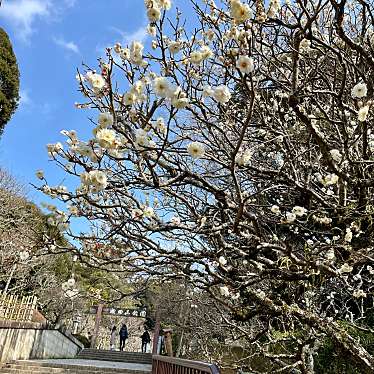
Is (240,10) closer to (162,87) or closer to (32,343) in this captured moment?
(162,87)

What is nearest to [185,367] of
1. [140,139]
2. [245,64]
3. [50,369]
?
[140,139]

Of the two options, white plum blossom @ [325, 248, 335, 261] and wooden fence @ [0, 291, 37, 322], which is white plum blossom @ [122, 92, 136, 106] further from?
wooden fence @ [0, 291, 37, 322]

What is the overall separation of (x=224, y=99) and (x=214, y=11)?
72.0 inches

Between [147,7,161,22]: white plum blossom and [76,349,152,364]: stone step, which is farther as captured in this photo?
[76,349,152,364]: stone step

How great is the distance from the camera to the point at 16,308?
936 centimetres

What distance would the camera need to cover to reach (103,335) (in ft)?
81.3

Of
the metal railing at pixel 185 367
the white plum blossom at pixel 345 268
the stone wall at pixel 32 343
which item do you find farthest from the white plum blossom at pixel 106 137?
the stone wall at pixel 32 343

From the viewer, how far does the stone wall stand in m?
8.77

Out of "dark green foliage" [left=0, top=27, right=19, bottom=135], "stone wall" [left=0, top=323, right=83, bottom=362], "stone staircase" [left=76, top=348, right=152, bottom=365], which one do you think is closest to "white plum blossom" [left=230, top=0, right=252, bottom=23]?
"stone wall" [left=0, top=323, right=83, bottom=362]

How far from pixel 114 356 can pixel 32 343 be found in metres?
5.45

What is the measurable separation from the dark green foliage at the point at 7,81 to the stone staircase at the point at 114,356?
896 centimetres

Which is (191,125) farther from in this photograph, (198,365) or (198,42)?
(198,365)

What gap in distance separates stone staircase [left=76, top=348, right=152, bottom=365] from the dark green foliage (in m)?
8.96

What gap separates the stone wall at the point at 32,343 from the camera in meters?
8.77
